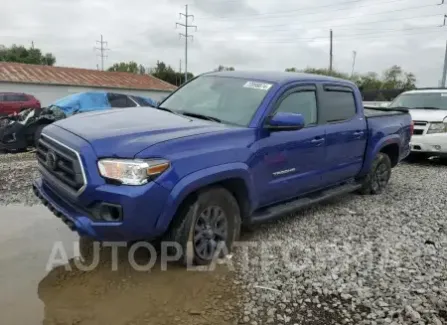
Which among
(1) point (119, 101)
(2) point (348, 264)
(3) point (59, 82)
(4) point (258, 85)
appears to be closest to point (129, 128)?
(4) point (258, 85)

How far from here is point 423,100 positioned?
10.6m

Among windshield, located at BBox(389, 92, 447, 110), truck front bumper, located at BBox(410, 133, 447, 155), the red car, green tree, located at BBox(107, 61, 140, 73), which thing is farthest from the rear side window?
green tree, located at BBox(107, 61, 140, 73)

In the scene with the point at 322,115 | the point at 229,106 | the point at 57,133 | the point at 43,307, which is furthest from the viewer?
the point at 322,115

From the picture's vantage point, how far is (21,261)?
12.6 ft

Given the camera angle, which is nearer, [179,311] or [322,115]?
[179,311]

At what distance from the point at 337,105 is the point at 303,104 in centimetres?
77

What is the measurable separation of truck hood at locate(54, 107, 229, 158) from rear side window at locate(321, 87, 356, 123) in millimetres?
1695

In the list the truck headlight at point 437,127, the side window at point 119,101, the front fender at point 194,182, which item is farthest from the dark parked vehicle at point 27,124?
the front fender at point 194,182

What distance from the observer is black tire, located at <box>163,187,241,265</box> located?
359 centimetres

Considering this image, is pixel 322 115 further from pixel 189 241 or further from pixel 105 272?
pixel 105 272

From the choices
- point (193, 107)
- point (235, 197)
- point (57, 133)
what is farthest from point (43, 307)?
point (193, 107)

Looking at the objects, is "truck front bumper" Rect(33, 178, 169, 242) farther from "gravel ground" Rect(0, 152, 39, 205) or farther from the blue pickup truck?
"gravel ground" Rect(0, 152, 39, 205)

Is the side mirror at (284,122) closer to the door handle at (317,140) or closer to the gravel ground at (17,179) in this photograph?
→ the door handle at (317,140)

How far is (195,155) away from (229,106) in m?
1.14
